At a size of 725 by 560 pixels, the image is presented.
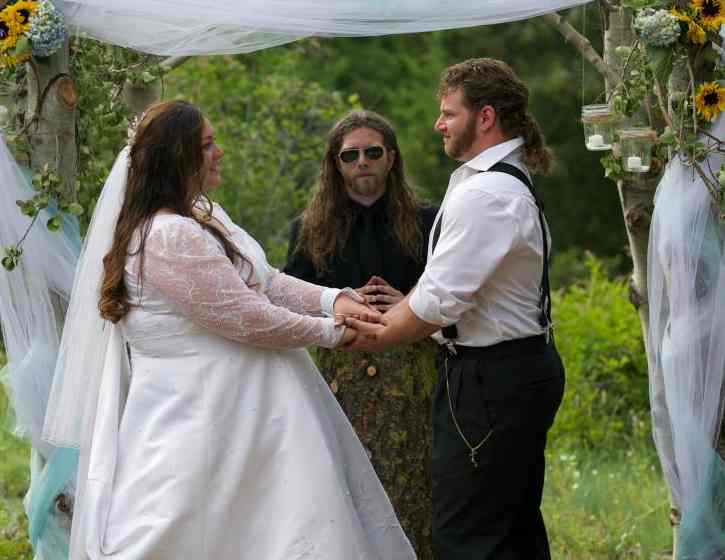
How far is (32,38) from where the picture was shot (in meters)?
4.68

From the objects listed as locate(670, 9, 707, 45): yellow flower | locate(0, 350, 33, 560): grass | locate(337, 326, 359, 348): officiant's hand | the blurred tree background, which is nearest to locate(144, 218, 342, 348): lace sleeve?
locate(337, 326, 359, 348): officiant's hand

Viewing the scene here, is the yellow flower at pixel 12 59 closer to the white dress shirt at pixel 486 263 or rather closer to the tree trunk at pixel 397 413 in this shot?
the white dress shirt at pixel 486 263

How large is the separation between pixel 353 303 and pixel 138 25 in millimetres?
1279

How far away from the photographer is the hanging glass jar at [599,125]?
4680 mm

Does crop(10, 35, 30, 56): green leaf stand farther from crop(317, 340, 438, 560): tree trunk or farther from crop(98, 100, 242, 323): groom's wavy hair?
crop(317, 340, 438, 560): tree trunk

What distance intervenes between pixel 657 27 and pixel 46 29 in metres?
2.07

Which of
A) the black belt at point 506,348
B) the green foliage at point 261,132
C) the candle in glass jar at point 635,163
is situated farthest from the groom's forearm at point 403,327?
the green foliage at point 261,132

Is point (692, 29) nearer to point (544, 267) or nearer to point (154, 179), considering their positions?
point (544, 267)

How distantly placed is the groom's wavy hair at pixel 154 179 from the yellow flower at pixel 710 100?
159cm

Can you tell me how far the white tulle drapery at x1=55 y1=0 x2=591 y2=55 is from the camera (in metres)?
4.65

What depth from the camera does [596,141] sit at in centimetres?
475

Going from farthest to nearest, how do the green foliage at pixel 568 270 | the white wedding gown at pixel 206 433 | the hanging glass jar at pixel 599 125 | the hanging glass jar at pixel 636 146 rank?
the green foliage at pixel 568 270, the hanging glass jar at pixel 599 125, the hanging glass jar at pixel 636 146, the white wedding gown at pixel 206 433

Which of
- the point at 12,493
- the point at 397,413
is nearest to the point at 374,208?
the point at 397,413

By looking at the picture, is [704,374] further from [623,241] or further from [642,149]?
[623,241]
